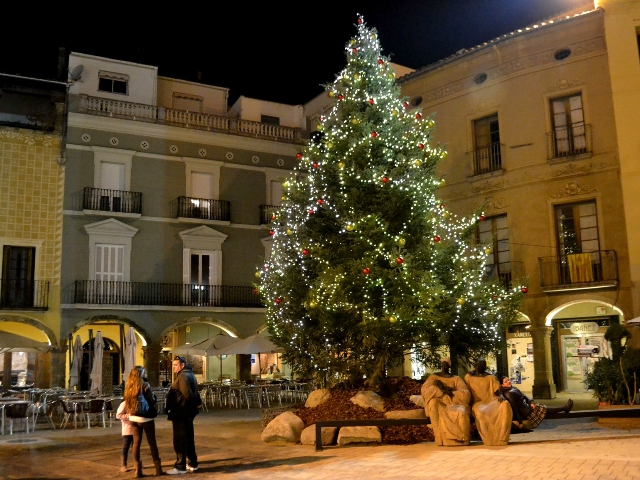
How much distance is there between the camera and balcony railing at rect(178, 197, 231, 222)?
1109 inches

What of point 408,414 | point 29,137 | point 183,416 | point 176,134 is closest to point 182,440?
point 183,416

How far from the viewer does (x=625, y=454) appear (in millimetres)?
9539

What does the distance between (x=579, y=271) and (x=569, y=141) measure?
3.91 m

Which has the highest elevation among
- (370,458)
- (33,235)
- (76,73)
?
(76,73)

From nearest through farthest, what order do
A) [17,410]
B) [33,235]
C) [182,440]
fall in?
[182,440], [17,410], [33,235]

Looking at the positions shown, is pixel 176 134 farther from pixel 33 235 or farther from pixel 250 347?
pixel 250 347

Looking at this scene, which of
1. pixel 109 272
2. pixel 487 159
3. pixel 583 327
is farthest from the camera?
pixel 109 272

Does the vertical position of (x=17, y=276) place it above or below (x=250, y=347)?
above

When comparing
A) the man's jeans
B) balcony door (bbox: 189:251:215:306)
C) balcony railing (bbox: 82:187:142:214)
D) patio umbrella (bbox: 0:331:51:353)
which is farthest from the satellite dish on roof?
the man's jeans

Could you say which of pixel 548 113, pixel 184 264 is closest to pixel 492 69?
pixel 548 113

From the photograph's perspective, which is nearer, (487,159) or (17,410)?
(17,410)

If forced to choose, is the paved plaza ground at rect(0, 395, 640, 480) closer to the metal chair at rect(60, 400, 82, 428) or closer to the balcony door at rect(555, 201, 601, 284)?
the metal chair at rect(60, 400, 82, 428)

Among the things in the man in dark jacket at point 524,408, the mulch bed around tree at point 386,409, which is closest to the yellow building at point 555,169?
the mulch bed around tree at point 386,409

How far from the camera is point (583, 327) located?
2116 cm
